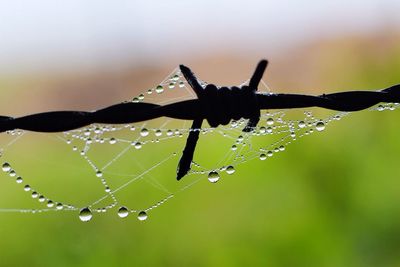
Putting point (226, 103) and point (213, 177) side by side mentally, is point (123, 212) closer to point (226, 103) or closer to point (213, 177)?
point (213, 177)

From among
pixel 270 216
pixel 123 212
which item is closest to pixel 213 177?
pixel 123 212

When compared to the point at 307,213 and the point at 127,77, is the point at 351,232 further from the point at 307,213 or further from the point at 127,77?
the point at 127,77

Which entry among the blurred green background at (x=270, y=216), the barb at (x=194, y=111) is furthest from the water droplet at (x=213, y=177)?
the blurred green background at (x=270, y=216)

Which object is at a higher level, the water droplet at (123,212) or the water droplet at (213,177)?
the water droplet at (213,177)

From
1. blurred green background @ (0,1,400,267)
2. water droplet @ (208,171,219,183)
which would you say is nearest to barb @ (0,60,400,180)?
water droplet @ (208,171,219,183)

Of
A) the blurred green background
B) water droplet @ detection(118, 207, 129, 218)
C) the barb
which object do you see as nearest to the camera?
the barb

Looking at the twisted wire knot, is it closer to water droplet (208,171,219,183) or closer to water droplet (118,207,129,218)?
water droplet (208,171,219,183)

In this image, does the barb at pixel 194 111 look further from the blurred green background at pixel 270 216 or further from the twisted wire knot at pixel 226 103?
the blurred green background at pixel 270 216

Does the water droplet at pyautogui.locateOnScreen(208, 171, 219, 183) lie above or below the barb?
below
